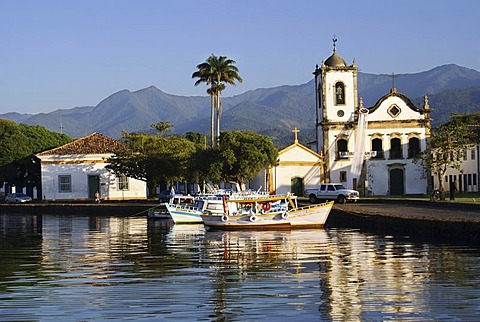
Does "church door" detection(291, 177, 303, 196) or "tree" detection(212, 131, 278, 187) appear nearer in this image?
"tree" detection(212, 131, 278, 187)

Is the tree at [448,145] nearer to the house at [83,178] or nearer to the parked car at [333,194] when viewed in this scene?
the parked car at [333,194]

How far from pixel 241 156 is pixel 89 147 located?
19860 millimetres

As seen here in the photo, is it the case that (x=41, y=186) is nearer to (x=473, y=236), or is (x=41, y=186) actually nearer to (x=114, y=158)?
(x=114, y=158)

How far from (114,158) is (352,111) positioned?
781 inches

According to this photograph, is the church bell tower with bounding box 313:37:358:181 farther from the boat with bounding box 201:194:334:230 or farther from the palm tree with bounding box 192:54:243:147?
the boat with bounding box 201:194:334:230

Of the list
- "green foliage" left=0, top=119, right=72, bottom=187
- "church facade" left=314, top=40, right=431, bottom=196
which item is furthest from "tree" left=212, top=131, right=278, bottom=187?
"green foliage" left=0, top=119, right=72, bottom=187

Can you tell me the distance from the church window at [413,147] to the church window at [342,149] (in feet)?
16.3

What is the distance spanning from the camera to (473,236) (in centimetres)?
2958

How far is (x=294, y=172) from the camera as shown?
67000 mm

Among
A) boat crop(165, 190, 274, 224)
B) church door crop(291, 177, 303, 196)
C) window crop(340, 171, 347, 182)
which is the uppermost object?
window crop(340, 171, 347, 182)

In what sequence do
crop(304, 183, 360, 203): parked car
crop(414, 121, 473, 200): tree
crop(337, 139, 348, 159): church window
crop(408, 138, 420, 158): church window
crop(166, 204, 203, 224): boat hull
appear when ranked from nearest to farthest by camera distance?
crop(166, 204, 203, 224): boat hull, crop(414, 121, 473, 200): tree, crop(304, 183, 360, 203): parked car, crop(408, 138, 420, 158): church window, crop(337, 139, 348, 159): church window

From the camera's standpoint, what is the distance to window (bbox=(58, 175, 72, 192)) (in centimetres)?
7456

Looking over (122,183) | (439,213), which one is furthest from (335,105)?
(439,213)

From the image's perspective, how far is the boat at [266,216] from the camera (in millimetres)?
41250
